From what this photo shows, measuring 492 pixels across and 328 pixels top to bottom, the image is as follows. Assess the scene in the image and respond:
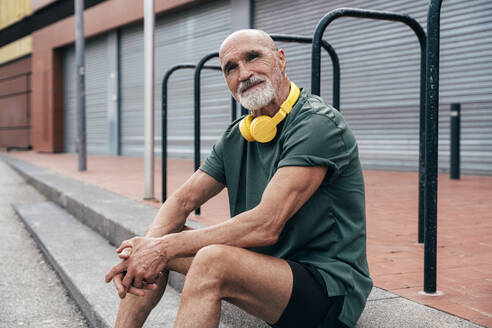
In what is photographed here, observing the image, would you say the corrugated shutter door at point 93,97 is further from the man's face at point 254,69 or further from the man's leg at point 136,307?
the man's face at point 254,69

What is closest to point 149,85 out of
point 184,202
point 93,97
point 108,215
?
point 108,215

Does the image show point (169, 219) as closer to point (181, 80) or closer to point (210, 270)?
point (210, 270)

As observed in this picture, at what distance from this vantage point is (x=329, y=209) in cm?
223

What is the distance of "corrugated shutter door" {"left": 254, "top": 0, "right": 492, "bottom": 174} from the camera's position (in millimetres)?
8758

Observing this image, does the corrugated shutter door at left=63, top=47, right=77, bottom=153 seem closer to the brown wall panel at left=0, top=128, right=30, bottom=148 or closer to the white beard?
the brown wall panel at left=0, top=128, right=30, bottom=148

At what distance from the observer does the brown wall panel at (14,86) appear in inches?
985

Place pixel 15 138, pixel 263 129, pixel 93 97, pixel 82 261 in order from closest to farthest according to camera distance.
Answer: pixel 263 129 < pixel 82 261 < pixel 93 97 < pixel 15 138

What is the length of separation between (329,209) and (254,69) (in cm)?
65

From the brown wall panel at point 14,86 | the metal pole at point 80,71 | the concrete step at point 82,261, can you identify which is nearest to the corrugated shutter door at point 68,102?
the brown wall panel at point 14,86

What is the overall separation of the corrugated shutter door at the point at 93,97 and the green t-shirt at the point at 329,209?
17912 millimetres

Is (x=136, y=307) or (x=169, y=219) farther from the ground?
(x=169, y=219)

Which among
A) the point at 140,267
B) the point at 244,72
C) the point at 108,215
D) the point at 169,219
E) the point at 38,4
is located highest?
the point at 38,4

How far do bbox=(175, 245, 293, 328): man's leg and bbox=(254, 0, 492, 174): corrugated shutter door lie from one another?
24.1 feet

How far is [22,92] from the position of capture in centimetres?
2517
